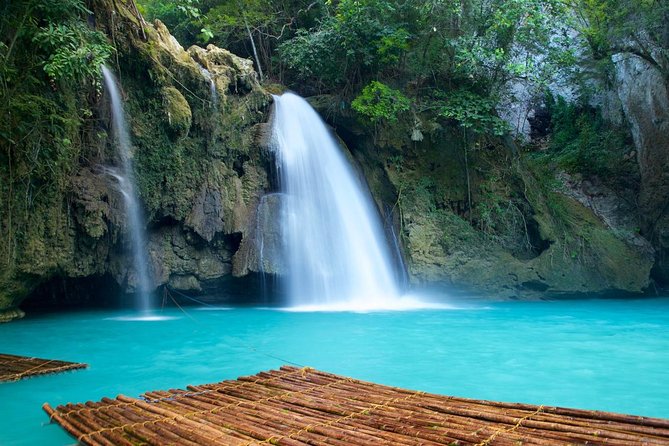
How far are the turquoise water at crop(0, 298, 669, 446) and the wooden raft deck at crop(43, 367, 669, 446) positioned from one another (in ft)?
2.03

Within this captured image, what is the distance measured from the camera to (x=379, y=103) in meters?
13.0

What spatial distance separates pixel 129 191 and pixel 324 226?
13.9ft

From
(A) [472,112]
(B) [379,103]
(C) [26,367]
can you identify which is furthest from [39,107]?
(A) [472,112]

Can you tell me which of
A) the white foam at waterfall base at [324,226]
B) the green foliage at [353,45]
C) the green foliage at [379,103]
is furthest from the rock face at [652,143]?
the white foam at waterfall base at [324,226]

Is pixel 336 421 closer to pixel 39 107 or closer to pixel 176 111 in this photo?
pixel 39 107

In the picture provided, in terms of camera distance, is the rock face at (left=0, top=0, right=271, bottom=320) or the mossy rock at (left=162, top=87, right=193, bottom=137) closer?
the rock face at (left=0, top=0, right=271, bottom=320)

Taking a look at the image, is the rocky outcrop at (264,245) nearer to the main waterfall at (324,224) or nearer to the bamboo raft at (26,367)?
the main waterfall at (324,224)

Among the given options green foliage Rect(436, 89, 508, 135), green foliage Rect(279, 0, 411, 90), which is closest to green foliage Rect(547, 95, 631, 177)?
green foliage Rect(436, 89, 508, 135)

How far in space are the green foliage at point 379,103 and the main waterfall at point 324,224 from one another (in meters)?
1.29

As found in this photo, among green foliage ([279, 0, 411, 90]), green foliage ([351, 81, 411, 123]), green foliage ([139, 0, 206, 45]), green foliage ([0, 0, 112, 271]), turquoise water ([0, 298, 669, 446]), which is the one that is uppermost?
green foliage ([139, 0, 206, 45])

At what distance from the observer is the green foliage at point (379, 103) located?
12.9 m

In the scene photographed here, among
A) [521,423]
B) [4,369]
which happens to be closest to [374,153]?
[4,369]

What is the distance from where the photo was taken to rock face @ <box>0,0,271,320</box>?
9.96 metres

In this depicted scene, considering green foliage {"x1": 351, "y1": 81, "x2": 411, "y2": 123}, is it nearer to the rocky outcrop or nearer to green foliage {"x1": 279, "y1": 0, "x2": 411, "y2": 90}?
green foliage {"x1": 279, "y1": 0, "x2": 411, "y2": 90}
